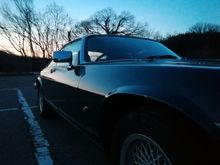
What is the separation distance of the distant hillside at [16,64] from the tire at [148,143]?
25.4 m

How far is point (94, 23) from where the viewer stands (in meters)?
47.8

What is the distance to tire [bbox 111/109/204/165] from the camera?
5.35ft

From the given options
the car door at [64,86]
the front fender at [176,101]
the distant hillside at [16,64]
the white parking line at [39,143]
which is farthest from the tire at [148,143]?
the distant hillside at [16,64]

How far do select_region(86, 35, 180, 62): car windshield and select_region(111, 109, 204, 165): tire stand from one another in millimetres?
1289

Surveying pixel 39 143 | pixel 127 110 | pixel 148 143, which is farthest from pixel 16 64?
pixel 148 143

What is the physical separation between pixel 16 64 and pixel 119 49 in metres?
25.6

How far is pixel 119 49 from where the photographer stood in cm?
339

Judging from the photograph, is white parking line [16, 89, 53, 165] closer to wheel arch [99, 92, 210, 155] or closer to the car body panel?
the car body panel

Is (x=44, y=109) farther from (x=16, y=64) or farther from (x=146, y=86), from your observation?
(x=16, y=64)

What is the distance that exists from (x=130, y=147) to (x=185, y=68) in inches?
29.0

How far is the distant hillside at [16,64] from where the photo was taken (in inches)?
1028

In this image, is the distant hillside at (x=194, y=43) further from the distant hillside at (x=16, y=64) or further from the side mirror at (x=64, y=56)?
the side mirror at (x=64, y=56)

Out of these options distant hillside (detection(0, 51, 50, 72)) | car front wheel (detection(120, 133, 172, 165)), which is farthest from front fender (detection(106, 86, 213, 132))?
distant hillside (detection(0, 51, 50, 72))

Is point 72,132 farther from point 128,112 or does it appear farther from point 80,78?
point 128,112
